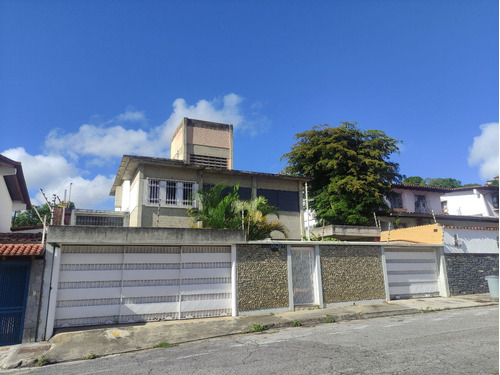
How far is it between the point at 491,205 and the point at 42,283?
40918 mm

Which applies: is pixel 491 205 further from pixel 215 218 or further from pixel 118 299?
pixel 118 299

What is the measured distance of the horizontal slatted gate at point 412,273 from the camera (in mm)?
14703

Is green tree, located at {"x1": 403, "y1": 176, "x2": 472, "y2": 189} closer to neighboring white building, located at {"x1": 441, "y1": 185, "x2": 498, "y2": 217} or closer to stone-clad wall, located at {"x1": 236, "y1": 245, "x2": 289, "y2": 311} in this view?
neighboring white building, located at {"x1": 441, "y1": 185, "x2": 498, "y2": 217}

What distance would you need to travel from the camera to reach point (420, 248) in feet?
51.4

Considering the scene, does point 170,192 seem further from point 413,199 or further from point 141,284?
point 413,199

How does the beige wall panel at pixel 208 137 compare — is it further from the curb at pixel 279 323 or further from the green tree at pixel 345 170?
the curb at pixel 279 323

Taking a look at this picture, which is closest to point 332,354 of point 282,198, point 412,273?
point 412,273

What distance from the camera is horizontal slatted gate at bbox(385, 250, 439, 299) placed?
14.7 metres

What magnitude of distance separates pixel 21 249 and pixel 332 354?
8.53 metres

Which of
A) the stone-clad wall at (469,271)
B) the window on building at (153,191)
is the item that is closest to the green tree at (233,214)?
the window on building at (153,191)

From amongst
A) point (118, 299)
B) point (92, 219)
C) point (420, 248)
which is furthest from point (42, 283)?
point (420, 248)

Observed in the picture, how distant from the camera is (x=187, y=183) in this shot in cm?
2028

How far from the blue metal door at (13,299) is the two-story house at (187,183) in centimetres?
747

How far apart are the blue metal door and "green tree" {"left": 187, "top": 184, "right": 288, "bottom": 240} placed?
628cm
